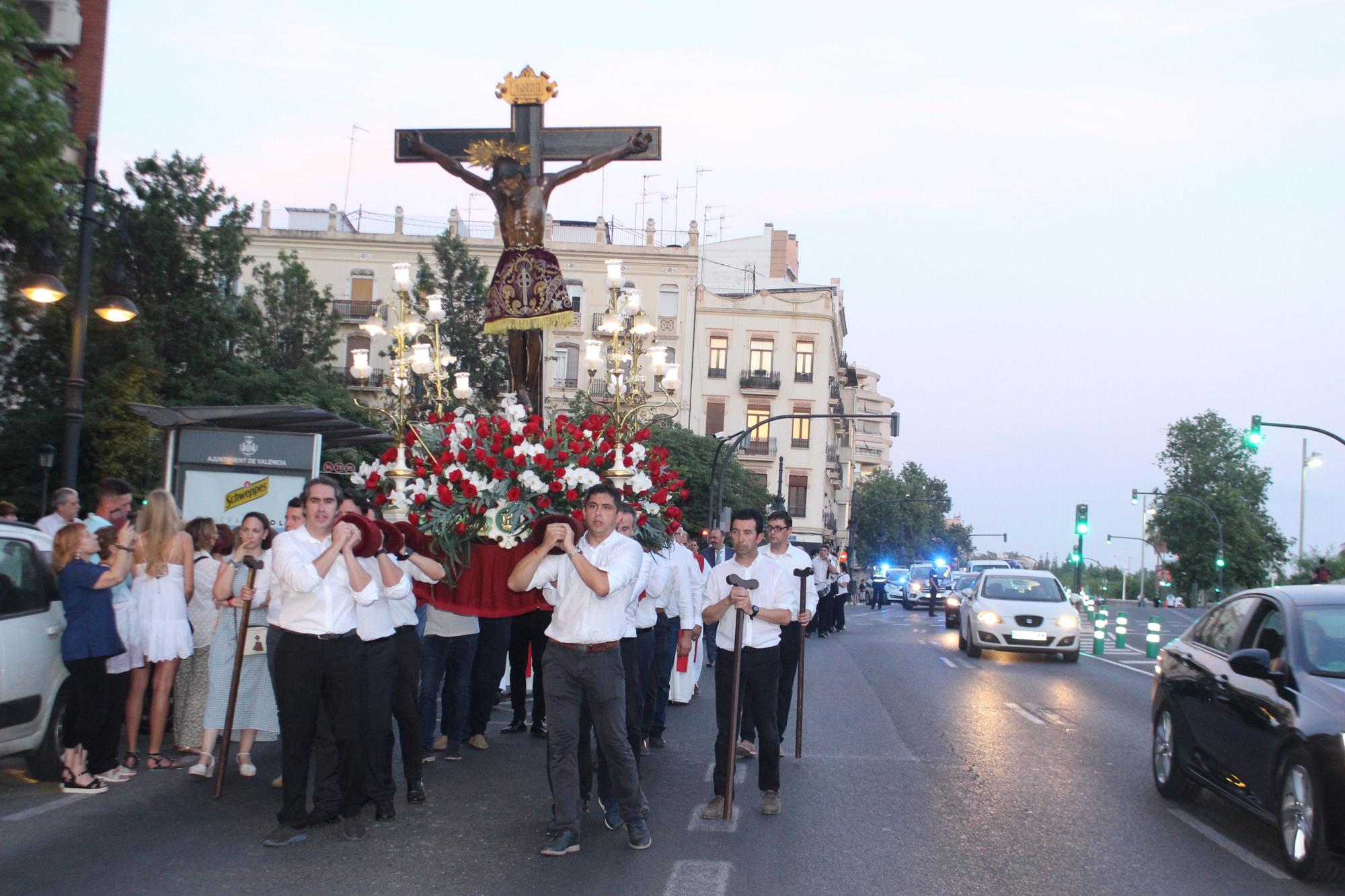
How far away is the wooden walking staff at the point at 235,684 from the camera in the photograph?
8.19m

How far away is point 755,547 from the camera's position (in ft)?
28.9

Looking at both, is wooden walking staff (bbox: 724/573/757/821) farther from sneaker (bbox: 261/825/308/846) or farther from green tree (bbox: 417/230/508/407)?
green tree (bbox: 417/230/508/407)

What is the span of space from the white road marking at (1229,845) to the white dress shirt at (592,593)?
12.2 feet

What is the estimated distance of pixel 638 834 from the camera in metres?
7.22

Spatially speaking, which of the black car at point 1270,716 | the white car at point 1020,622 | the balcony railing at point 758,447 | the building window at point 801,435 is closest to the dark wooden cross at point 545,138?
the black car at point 1270,716

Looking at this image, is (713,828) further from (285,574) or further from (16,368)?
(16,368)

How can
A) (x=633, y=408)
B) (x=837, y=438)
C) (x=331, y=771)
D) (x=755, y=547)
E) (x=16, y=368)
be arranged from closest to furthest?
(x=331, y=771) → (x=755, y=547) → (x=633, y=408) → (x=16, y=368) → (x=837, y=438)

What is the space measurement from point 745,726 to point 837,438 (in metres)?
74.1

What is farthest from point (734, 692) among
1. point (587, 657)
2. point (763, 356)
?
point (763, 356)

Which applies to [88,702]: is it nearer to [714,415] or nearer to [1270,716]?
[1270,716]

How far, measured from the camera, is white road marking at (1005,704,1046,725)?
45.0 feet

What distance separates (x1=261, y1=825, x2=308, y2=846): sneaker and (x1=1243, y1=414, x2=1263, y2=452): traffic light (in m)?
30.6

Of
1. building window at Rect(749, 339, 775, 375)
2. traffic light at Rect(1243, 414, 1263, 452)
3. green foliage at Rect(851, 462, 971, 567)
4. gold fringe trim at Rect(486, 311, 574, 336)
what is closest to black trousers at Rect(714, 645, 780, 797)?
gold fringe trim at Rect(486, 311, 574, 336)

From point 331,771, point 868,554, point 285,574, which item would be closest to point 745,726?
point 331,771
